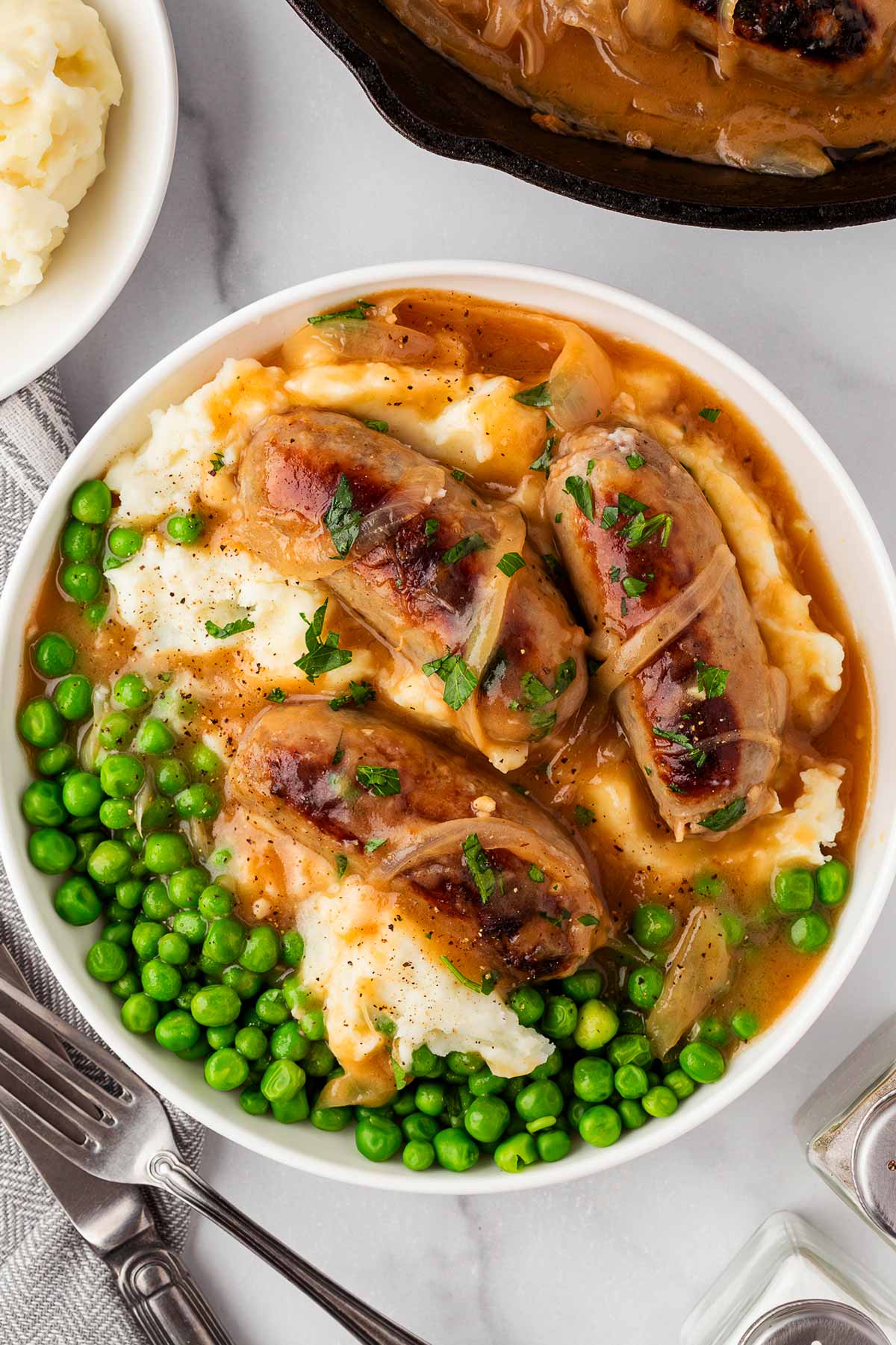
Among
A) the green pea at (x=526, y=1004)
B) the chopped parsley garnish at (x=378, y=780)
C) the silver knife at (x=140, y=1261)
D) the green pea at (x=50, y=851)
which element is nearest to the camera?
the chopped parsley garnish at (x=378, y=780)

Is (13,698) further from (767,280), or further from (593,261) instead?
(767,280)

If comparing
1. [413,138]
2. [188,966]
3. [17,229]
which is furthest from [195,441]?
[188,966]

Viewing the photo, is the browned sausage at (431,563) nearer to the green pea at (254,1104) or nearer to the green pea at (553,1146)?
the green pea at (553,1146)

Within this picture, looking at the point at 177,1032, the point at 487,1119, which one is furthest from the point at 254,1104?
the point at 487,1119

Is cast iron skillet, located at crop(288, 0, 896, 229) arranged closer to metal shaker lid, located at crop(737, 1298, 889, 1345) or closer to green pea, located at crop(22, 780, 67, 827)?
green pea, located at crop(22, 780, 67, 827)

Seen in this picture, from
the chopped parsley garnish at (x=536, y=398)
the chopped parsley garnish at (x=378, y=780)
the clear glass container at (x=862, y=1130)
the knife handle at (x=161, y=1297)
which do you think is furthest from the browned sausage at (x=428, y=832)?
the knife handle at (x=161, y=1297)

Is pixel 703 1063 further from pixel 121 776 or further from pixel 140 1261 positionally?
pixel 140 1261
